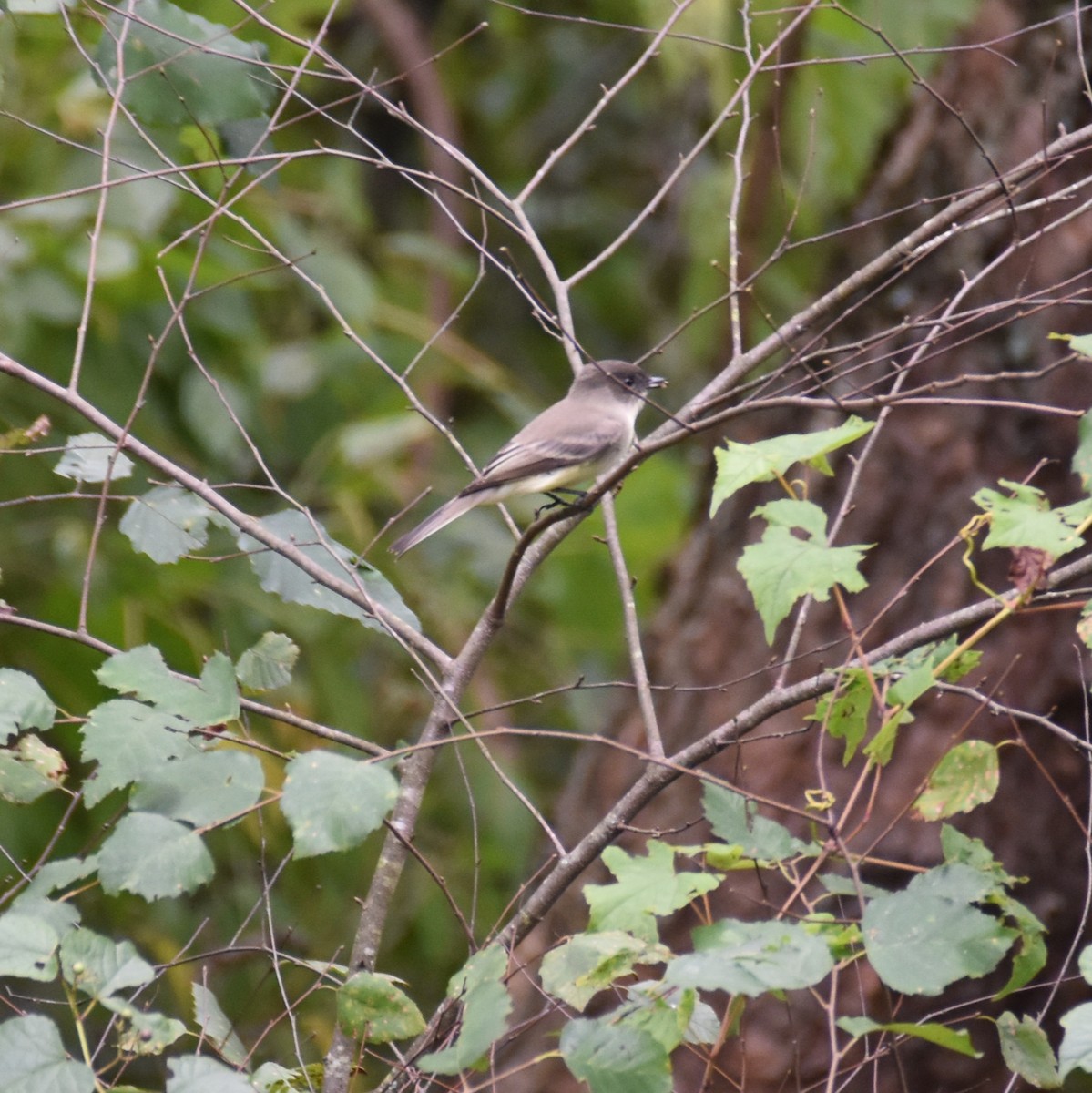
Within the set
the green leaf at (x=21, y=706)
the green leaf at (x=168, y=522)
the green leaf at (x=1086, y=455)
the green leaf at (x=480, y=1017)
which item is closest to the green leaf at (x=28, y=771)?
the green leaf at (x=21, y=706)

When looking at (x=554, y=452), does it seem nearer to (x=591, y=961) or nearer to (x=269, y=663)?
(x=269, y=663)

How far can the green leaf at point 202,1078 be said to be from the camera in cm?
157

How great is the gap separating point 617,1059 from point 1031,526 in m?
0.83

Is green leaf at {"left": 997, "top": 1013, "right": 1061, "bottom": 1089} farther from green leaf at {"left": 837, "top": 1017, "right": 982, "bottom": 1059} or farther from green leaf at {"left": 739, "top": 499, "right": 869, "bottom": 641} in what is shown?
green leaf at {"left": 739, "top": 499, "right": 869, "bottom": 641}

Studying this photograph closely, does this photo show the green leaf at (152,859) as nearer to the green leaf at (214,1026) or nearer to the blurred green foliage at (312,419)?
the green leaf at (214,1026)

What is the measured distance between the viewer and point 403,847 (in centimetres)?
224

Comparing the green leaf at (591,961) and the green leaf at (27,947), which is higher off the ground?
the green leaf at (27,947)

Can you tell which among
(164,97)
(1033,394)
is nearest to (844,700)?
(164,97)

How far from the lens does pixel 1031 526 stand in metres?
1.79

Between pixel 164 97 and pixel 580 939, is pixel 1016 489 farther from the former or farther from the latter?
pixel 164 97

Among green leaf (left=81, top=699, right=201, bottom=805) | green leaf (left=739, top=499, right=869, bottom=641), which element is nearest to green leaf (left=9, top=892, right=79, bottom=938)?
green leaf (left=81, top=699, right=201, bottom=805)

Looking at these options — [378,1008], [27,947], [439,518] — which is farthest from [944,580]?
[27,947]

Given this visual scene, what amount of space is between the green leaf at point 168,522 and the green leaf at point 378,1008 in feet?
2.61

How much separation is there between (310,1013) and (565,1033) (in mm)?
3923
